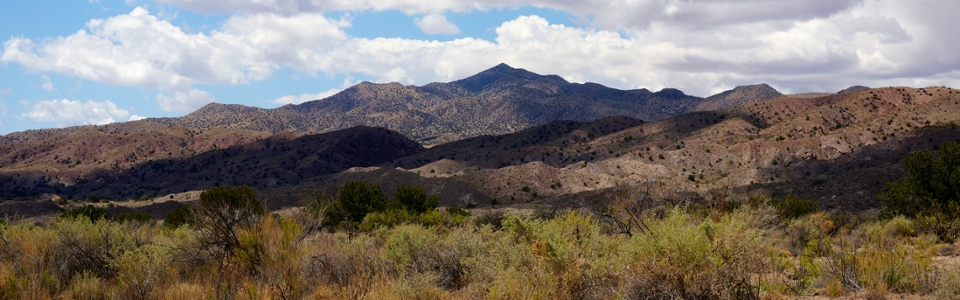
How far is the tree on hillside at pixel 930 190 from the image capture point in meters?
17.8

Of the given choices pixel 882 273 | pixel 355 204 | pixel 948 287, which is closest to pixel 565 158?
pixel 355 204

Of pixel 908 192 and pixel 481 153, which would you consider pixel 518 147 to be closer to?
pixel 481 153

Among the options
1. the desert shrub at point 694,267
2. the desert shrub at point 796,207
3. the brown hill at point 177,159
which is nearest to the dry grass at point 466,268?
the desert shrub at point 694,267

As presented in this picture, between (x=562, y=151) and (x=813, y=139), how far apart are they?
37.5 m

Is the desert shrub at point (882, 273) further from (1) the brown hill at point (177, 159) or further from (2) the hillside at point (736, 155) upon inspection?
(1) the brown hill at point (177, 159)

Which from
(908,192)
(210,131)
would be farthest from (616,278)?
(210,131)

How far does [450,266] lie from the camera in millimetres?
10984

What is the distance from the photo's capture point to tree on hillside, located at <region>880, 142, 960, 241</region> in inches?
699

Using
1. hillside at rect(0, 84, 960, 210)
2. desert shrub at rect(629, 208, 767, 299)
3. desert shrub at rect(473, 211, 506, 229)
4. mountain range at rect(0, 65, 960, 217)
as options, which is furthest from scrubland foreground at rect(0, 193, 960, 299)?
hillside at rect(0, 84, 960, 210)

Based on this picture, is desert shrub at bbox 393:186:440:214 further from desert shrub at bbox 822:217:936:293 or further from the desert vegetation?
desert shrub at bbox 822:217:936:293

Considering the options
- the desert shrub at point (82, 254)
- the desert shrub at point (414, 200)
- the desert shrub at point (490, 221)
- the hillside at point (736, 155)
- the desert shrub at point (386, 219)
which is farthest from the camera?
the hillside at point (736, 155)

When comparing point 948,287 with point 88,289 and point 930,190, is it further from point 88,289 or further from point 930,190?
point 930,190

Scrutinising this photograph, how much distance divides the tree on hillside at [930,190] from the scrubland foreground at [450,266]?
6.64 metres

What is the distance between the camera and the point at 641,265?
7723 millimetres
